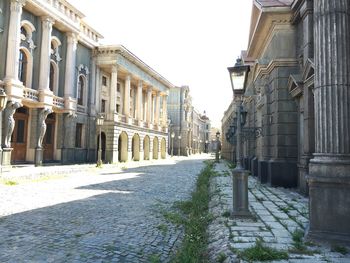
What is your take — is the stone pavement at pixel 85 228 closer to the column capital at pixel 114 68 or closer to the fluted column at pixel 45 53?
the fluted column at pixel 45 53

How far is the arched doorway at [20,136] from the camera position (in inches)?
802

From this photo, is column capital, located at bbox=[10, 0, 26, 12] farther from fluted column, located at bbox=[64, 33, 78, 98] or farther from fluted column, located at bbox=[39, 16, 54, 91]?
fluted column, located at bbox=[64, 33, 78, 98]

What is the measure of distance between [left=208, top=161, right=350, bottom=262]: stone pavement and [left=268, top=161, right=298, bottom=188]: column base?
2.55 metres

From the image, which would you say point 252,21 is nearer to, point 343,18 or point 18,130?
point 343,18

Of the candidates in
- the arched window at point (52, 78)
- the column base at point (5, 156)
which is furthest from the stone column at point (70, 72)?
the column base at point (5, 156)

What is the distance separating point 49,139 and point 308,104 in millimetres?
19213

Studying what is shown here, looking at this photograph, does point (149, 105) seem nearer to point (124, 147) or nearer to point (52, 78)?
point (124, 147)

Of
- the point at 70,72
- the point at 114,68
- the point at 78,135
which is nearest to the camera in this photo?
the point at 70,72

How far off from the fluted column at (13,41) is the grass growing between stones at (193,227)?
546 inches

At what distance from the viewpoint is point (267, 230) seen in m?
5.28

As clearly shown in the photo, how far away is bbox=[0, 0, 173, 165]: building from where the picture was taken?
18.3 metres

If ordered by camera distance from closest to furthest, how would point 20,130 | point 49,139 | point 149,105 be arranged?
point 20,130
point 49,139
point 149,105

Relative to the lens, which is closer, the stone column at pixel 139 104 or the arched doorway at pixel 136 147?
the arched doorway at pixel 136 147

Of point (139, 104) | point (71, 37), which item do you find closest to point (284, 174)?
point (71, 37)
